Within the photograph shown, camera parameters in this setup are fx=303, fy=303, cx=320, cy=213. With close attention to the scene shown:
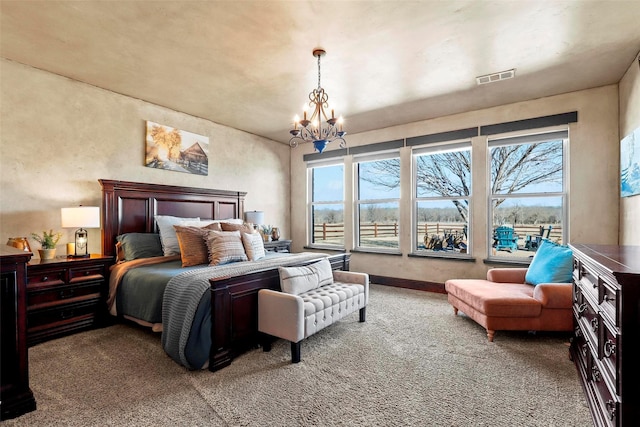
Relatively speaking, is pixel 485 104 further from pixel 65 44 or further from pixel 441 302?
pixel 65 44

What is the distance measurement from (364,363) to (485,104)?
3.72 m

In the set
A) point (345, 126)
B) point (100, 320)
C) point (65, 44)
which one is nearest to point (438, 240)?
point (345, 126)

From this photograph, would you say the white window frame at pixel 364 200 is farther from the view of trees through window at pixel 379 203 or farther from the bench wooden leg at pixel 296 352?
the bench wooden leg at pixel 296 352

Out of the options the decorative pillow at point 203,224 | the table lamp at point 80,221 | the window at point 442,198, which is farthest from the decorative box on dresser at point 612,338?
the table lamp at point 80,221

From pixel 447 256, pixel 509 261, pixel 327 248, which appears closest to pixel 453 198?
pixel 447 256

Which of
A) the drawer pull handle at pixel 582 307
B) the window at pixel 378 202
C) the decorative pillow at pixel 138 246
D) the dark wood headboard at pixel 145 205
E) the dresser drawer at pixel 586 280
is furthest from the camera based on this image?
the window at pixel 378 202

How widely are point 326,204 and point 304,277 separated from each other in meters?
3.23

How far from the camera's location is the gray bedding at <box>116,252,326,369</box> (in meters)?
2.22

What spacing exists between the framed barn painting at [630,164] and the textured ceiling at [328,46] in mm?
783

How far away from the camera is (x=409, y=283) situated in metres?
4.87

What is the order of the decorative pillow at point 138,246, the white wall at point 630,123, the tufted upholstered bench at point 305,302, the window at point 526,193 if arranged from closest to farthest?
the tufted upholstered bench at point 305,302 → the white wall at point 630,123 → the decorative pillow at point 138,246 → the window at point 526,193

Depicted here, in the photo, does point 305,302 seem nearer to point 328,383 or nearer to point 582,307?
point 328,383

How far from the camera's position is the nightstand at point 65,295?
2.77m

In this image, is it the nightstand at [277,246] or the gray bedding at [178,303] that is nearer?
the gray bedding at [178,303]
